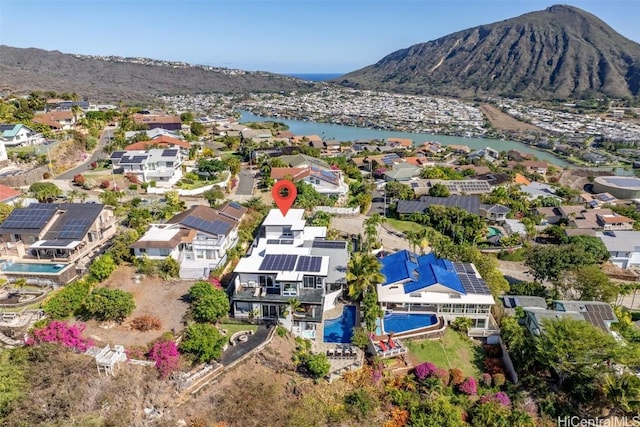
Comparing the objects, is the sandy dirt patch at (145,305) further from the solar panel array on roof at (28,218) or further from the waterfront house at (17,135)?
the waterfront house at (17,135)

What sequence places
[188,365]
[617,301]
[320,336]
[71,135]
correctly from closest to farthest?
[188,365] < [320,336] < [617,301] < [71,135]

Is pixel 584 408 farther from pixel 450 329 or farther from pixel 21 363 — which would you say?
pixel 21 363

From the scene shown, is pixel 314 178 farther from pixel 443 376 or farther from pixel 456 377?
pixel 456 377

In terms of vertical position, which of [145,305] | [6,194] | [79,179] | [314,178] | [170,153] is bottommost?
[145,305]

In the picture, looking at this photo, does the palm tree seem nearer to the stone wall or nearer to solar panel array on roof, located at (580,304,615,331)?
solar panel array on roof, located at (580,304,615,331)

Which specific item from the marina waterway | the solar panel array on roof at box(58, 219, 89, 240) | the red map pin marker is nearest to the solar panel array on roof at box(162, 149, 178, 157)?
the red map pin marker

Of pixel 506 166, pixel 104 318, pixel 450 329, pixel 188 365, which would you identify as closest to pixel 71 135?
pixel 104 318

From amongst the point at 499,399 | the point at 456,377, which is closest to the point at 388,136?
the point at 456,377
